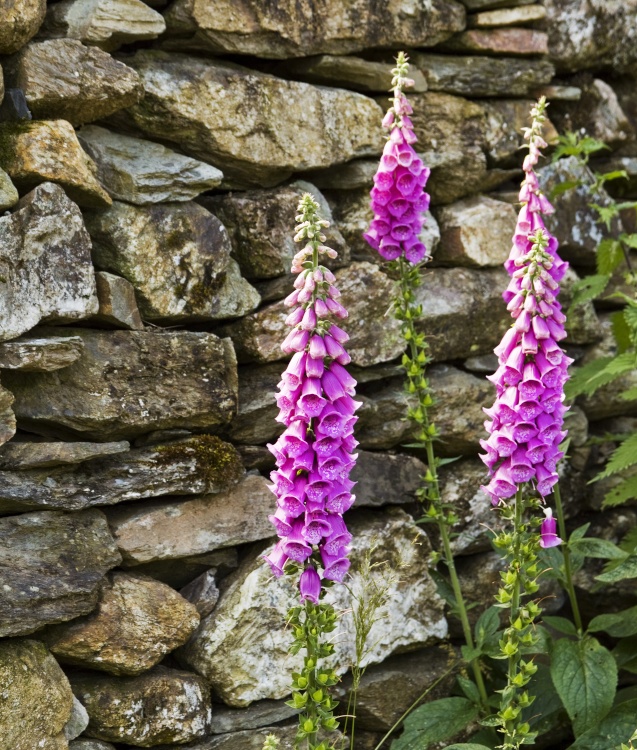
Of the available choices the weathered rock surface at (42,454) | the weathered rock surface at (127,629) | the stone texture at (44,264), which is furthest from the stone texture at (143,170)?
the weathered rock surface at (127,629)

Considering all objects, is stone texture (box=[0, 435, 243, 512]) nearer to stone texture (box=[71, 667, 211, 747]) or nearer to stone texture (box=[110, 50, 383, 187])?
stone texture (box=[71, 667, 211, 747])

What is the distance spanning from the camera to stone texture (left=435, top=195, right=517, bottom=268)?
4773 mm

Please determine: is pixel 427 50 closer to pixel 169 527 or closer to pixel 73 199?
pixel 73 199

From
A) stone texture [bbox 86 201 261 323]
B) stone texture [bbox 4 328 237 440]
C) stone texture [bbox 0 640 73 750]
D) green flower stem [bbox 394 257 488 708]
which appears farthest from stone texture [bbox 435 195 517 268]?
stone texture [bbox 0 640 73 750]

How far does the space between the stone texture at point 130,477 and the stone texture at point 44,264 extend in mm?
533

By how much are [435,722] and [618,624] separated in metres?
0.91

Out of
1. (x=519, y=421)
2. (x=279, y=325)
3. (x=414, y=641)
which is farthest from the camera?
(x=414, y=641)

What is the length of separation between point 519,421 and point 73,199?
178 centimetres

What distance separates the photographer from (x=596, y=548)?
12.8 ft

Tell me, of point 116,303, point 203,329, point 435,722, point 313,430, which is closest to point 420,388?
point 203,329

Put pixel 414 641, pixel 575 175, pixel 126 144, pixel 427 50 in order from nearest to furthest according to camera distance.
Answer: pixel 126 144 → pixel 414 641 → pixel 427 50 → pixel 575 175

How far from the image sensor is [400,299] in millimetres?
3930

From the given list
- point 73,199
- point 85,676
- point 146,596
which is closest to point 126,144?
point 73,199

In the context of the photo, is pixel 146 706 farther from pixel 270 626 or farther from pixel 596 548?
pixel 596 548
